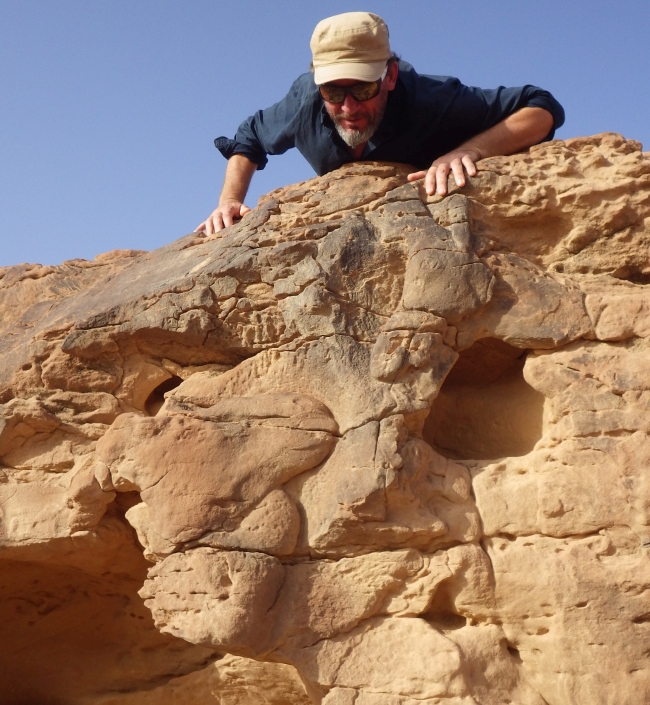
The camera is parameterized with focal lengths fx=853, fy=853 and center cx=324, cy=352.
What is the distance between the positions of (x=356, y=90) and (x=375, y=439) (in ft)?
5.18

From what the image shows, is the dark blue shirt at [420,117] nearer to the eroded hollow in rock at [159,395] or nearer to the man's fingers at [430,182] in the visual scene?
the man's fingers at [430,182]

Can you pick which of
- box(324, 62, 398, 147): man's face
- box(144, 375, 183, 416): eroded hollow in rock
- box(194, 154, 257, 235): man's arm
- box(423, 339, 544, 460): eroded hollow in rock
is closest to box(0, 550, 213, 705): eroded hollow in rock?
box(144, 375, 183, 416): eroded hollow in rock

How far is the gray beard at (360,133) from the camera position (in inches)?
150

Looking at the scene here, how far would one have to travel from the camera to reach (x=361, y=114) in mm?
3783

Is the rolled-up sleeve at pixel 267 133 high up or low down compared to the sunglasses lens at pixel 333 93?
up

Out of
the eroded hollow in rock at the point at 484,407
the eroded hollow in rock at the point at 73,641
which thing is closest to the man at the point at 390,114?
the eroded hollow in rock at the point at 484,407

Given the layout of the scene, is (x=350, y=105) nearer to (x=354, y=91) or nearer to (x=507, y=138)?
(x=354, y=91)

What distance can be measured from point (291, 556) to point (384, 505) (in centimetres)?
40

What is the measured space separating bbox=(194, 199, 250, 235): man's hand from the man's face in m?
0.61

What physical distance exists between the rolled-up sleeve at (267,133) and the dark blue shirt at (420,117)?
6 cm

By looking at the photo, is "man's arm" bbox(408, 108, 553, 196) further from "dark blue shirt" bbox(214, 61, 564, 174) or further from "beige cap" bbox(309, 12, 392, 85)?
"beige cap" bbox(309, 12, 392, 85)

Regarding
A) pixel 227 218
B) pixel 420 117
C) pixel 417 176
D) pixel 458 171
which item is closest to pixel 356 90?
pixel 420 117

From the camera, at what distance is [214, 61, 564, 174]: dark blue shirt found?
151 inches

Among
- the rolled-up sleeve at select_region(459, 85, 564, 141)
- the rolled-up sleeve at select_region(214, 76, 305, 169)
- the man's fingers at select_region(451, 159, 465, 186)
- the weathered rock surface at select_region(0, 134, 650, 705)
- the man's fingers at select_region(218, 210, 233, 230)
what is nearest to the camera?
the weathered rock surface at select_region(0, 134, 650, 705)
